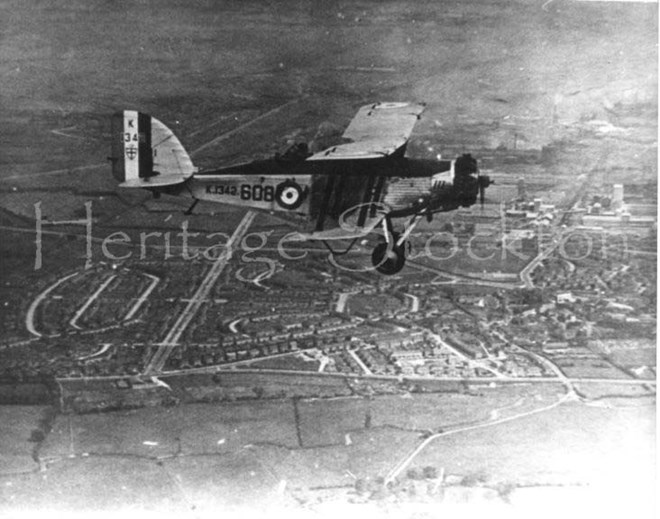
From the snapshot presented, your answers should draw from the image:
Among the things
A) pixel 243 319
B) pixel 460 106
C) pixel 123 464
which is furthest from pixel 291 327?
pixel 460 106

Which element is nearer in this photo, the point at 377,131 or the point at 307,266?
the point at 377,131

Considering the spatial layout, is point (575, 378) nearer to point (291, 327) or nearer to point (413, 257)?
point (413, 257)

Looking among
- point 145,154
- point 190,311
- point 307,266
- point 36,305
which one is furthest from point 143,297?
point 307,266

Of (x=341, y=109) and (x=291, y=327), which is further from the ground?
(x=341, y=109)

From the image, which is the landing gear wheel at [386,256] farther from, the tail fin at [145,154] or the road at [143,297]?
the road at [143,297]

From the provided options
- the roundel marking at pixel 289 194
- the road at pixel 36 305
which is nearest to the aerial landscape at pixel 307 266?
the road at pixel 36 305

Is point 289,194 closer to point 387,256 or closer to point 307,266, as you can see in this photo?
point 307,266

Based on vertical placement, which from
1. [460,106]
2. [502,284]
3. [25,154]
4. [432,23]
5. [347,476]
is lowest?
[347,476]
